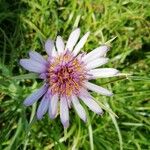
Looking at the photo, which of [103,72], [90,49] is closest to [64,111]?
[103,72]

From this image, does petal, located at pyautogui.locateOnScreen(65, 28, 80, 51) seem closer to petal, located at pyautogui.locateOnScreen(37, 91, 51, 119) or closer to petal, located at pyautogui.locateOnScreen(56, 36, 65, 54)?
petal, located at pyautogui.locateOnScreen(56, 36, 65, 54)

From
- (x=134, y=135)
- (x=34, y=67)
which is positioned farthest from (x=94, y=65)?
(x=134, y=135)

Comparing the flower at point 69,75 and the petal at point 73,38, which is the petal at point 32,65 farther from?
the petal at point 73,38

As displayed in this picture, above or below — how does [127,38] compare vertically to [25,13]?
below

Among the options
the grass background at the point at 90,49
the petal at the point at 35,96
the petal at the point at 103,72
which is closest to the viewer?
the petal at the point at 35,96

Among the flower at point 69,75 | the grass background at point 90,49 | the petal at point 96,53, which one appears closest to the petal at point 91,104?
the flower at point 69,75

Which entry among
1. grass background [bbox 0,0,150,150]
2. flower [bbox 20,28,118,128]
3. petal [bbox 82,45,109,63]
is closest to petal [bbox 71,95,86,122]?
flower [bbox 20,28,118,128]

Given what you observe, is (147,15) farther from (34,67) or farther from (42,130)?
(34,67)
